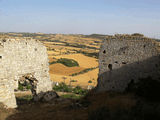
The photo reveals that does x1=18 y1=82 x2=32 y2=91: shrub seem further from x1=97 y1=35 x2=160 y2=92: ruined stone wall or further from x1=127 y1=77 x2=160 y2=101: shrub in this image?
x1=127 y1=77 x2=160 y2=101: shrub

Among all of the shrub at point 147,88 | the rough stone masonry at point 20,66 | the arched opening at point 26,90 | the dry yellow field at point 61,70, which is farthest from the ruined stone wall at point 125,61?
the dry yellow field at point 61,70

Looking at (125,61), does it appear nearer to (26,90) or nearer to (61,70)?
(26,90)

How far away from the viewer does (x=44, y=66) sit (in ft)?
A: 51.5

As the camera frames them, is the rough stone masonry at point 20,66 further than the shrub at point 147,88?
Yes

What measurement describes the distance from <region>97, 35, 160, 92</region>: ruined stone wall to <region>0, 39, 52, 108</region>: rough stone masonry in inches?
199

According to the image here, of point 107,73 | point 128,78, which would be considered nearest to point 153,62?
point 128,78

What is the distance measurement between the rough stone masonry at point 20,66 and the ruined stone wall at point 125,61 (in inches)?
199

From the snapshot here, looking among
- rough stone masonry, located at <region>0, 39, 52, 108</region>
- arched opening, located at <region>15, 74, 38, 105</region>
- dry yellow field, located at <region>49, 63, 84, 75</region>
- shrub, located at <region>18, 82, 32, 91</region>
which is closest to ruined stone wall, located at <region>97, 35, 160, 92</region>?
rough stone masonry, located at <region>0, 39, 52, 108</region>

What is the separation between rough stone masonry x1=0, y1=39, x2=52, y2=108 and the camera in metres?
12.1

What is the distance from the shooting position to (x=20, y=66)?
13.3 metres

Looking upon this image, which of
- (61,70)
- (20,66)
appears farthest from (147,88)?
(61,70)

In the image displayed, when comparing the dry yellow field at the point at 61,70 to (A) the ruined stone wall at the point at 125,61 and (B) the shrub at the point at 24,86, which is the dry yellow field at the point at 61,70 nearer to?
(B) the shrub at the point at 24,86

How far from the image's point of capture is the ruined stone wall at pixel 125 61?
11.5m

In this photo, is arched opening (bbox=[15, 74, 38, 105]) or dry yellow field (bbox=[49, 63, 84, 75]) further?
dry yellow field (bbox=[49, 63, 84, 75])
